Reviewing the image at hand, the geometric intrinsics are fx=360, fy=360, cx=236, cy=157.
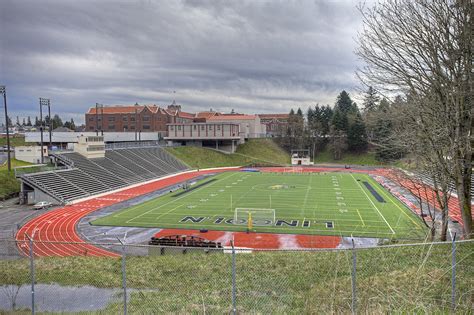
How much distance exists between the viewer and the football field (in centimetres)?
2914

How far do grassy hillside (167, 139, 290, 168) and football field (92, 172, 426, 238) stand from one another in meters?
29.0

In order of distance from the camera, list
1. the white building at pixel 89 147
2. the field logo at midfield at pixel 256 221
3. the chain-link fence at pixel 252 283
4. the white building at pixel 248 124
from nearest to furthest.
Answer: the chain-link fence at pixel 252 283, the field logo at midfield at pixel 256 221, the white building at pixel 89 147, the white building at pixel 248 124

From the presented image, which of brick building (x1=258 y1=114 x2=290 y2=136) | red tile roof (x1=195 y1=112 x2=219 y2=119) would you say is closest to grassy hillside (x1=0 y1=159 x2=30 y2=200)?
brick building (x1=258 y1=114 x2=290 y2=136)

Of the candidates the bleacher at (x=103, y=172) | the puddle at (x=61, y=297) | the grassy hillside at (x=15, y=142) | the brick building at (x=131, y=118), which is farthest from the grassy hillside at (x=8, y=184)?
the brick building at (x=131, y=118)

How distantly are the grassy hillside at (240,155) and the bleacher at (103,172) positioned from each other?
4.58 m

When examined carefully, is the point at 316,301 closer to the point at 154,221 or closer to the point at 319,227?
the point at 319,227

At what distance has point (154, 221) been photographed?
32.1 metres

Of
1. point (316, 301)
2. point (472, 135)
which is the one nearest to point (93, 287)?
point (316, 301)

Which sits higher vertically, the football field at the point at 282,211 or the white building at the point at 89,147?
the white building at the point at 89,147

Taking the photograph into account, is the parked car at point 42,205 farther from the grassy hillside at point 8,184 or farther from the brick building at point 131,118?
the brick building at point 131,118

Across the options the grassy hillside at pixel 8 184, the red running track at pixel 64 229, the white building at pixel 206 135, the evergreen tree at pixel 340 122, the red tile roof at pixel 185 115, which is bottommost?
the red running track at pixel 64 229

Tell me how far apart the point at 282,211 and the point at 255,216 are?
3881 mm

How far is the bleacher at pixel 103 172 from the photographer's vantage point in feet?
141

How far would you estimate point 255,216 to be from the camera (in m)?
32.8
